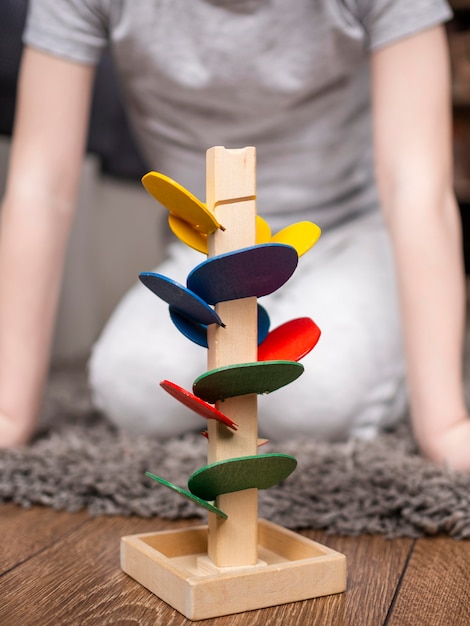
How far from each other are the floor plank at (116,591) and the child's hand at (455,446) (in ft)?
0.44

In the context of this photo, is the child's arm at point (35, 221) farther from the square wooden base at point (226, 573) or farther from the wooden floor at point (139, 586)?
the square wooden base at point (226, 573)

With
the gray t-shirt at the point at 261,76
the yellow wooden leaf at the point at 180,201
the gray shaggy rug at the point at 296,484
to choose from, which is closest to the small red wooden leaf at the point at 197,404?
the yellow wooden leaf at the point at 180,201

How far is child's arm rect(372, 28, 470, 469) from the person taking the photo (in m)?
0.76

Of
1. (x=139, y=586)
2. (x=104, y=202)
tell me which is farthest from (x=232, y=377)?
(x=104, y=202)

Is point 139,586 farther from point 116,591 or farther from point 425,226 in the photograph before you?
point 425,226

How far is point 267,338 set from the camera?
0.55m

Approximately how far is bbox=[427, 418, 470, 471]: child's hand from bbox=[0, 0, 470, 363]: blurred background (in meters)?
0.75

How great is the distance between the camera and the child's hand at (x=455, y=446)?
29.1 inches

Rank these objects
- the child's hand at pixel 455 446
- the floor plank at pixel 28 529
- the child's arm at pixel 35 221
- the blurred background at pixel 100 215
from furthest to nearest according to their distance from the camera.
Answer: the blurred background at pixel 100 215
the child's arm at pixel 35 221
the child's hand at pixel 455 446
the floor plank at pixel 28 529

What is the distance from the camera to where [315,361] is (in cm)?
95

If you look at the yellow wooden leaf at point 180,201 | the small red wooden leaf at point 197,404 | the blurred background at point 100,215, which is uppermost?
the yellow wooden leaf at point 180,201

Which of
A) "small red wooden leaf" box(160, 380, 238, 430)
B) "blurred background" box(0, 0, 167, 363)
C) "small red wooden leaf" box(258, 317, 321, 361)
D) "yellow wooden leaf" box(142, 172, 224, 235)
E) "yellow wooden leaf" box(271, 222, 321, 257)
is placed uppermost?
"yellow wooden leaf" box(142, 172, 224, 235)

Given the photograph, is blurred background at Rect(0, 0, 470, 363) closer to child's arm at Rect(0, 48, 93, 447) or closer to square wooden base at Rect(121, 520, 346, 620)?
child's arm at Rect(0, 48, 93, 447)

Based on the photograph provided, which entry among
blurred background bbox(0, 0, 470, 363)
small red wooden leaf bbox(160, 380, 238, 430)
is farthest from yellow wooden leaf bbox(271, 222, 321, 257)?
blurred background bbox(0, 0, 470, 363)
